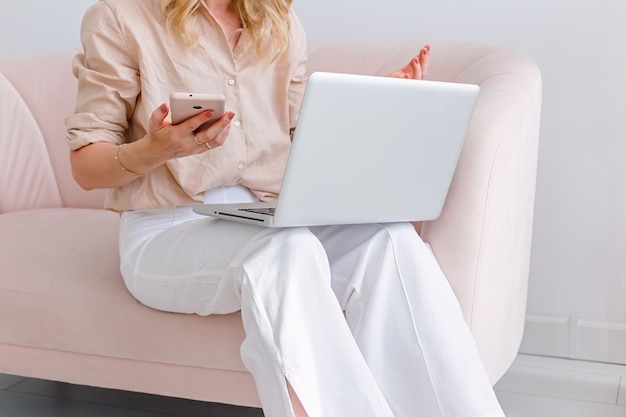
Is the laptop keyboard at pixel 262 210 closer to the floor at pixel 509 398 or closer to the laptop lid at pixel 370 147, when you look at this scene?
the laptop lid at pixel 370 147

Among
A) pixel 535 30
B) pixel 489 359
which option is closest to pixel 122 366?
pixel 489 359

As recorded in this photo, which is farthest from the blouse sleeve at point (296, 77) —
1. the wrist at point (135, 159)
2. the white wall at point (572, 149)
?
the white wall at point (572, 149)

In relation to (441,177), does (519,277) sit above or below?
below

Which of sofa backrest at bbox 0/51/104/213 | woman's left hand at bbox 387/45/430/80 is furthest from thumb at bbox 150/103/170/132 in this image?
sofa backrest at bbox 0/51/104/213

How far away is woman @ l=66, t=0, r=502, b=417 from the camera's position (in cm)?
124

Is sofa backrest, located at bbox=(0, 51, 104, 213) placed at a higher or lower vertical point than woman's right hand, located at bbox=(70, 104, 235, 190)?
lower

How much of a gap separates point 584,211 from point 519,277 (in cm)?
56

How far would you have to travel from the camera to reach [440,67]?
6.30ft

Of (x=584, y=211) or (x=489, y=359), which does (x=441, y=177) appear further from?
(x=584, y=211)

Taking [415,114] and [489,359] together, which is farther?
[489,359]

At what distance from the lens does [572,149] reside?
224 cm

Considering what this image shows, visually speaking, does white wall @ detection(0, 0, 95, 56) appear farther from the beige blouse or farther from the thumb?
the thumb

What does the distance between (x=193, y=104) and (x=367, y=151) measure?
0.82ft

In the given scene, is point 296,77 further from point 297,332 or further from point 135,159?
point 297,332
